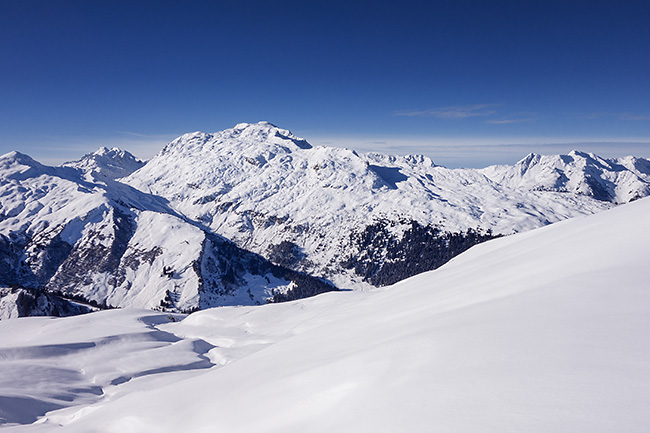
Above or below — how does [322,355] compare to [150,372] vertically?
above

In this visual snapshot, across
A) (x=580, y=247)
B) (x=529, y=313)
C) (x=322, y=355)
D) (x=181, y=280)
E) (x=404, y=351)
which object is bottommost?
(x=181, y=280)

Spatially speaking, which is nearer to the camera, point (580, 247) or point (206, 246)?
point (580, 247)

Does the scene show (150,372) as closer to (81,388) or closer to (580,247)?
(81,388)

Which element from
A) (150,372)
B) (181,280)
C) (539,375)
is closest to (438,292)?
(539,375)

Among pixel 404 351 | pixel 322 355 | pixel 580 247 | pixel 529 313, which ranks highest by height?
pixel 580 247

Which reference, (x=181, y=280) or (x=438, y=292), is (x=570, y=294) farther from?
(x=181, y=280)

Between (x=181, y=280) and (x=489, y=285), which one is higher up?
(x=489, y=285)

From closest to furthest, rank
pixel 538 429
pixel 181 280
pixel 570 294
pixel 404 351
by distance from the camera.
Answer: pixel 538 429 < pixel 404 351 < pixel 570 294 < pixel 181 280

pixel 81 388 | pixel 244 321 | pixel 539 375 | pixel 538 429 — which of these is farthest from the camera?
pixel 244 321

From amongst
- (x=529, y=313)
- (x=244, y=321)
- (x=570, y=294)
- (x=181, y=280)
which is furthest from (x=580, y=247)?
(x=181, y=280)
